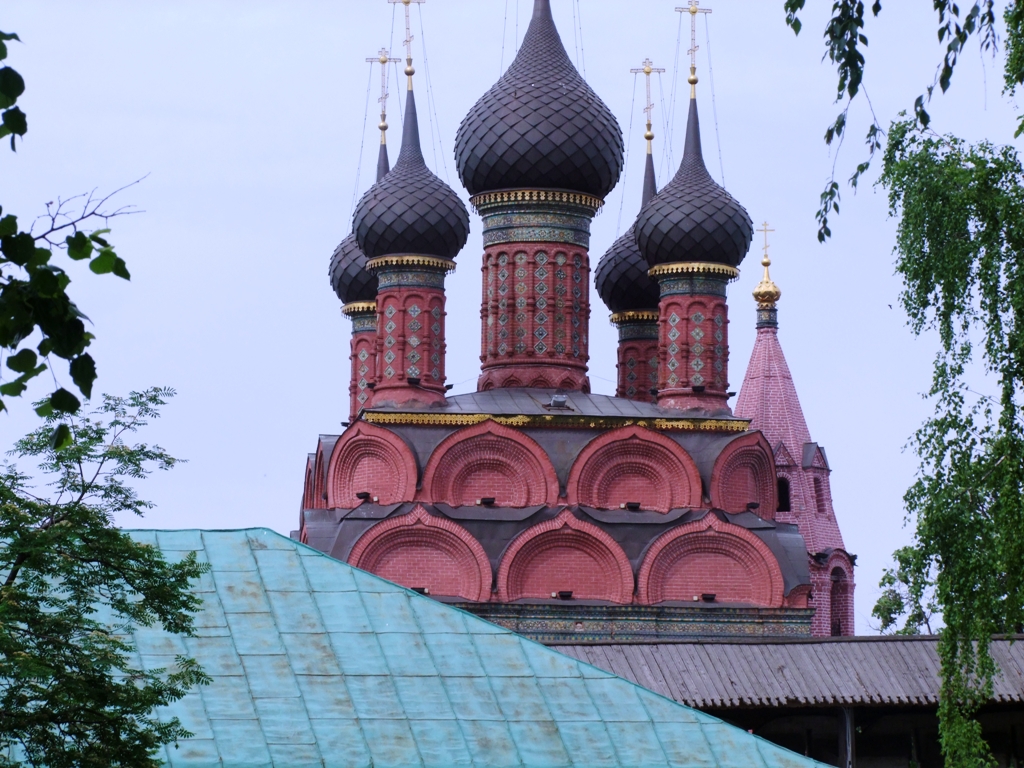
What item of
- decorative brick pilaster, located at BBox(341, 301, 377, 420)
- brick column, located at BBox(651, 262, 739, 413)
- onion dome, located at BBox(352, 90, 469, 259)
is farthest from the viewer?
decorative brick pilaster, located at BBox(341, 301, 377, 420)

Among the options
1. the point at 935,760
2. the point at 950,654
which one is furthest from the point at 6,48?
the point at 935,760

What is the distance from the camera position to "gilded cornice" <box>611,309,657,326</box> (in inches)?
1107

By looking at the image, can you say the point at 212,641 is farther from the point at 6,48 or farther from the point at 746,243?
the point at 746,243

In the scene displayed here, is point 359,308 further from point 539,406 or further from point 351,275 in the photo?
point 539,406

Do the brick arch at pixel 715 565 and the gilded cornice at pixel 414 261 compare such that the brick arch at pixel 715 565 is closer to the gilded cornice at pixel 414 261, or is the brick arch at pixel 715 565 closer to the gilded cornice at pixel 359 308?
the gilded cornice at pixel 414 261

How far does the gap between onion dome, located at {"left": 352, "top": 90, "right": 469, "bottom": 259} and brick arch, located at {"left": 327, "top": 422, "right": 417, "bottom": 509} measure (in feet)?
7.25

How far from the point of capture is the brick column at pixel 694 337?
82.6 ft

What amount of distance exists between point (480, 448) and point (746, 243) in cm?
391

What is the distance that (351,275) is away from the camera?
2947 cm

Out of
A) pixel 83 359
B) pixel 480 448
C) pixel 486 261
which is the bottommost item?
pixel 83 359

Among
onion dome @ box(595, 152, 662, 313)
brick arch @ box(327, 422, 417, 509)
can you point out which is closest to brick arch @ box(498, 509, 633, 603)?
brick arch @ box(327, 422, 417, 509)

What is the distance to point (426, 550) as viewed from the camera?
24.4m

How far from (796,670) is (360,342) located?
41.5 ft

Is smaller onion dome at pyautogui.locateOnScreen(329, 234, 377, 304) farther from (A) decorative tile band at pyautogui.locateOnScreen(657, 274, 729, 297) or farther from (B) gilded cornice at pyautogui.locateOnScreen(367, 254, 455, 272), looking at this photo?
(A) decorative tile band at pyautogui.locateOnScreen(657, 274, 729, 297)
